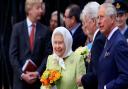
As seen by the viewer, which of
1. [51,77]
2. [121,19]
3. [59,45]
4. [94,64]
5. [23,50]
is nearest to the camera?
[94,64]

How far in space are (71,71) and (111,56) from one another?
1204 mm

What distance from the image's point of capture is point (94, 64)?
7.89 metres

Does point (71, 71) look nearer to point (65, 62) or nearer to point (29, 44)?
point (65, 62)

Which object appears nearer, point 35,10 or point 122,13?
point 122,13

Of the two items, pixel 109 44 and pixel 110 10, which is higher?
pixel 110 10

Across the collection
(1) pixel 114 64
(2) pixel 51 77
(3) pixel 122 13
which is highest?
(3) pixel 122 13

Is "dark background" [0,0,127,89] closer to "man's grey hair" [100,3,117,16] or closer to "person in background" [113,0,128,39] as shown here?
"person in background" [113,0,128,39]

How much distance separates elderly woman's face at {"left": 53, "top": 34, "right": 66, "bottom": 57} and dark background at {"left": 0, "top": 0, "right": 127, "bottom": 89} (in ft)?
10.3

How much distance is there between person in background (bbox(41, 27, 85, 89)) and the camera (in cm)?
840

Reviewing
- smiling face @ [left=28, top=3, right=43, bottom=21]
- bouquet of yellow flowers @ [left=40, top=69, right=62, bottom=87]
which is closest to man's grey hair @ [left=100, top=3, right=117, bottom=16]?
bouquet of yellow flowers @ [left=40, top=69, right=62, bottom=87]

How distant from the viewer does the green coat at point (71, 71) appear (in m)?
8.39

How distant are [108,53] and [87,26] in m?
1.18

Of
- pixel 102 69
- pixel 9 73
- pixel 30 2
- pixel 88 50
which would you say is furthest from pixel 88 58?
pixel 9 73

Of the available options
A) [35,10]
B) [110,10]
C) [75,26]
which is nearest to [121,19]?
[75,26]
